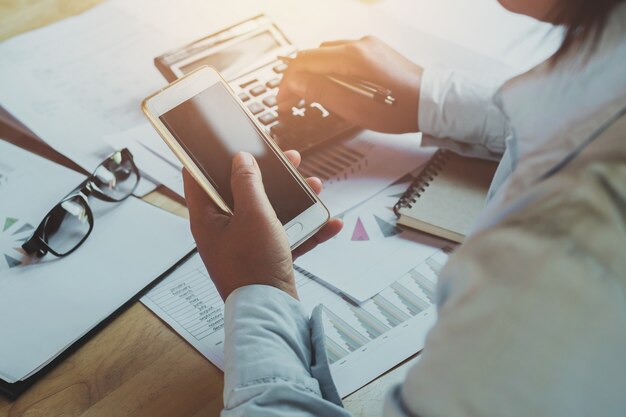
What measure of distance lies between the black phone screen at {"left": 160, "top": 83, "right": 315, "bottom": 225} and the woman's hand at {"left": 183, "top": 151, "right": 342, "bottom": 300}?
22mm

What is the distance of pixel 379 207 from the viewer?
1.92ft

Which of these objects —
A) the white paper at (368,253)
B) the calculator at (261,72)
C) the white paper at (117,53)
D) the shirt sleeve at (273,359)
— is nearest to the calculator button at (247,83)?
the calculator at (261,72)

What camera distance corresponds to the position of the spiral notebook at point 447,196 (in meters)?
0.55

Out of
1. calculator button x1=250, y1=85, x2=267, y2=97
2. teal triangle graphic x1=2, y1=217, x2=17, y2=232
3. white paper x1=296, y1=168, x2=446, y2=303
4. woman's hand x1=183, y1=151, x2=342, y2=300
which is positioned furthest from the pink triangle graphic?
teal triangle graphic x1=2, y1=217, x2=17, y2=232

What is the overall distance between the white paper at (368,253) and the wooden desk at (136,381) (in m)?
0.09

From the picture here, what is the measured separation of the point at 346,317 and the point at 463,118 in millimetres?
279

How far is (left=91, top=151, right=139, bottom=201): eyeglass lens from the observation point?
0.58 m

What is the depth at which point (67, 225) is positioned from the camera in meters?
0.54

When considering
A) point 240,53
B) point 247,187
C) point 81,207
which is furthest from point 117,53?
point 247,187

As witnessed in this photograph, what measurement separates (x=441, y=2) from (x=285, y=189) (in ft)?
1.74

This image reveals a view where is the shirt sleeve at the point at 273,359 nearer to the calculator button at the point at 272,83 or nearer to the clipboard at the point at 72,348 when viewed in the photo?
the clipboard at the point at 72,348

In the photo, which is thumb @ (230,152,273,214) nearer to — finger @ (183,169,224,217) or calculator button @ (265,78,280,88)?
finger @ (183,169,224,217)

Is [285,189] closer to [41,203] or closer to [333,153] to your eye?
[333,153]

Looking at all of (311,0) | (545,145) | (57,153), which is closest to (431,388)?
(545,145)
